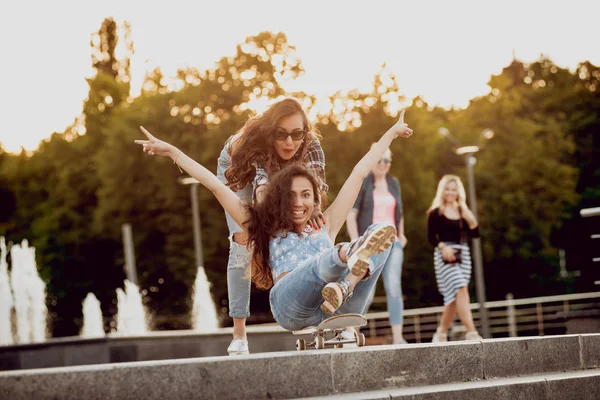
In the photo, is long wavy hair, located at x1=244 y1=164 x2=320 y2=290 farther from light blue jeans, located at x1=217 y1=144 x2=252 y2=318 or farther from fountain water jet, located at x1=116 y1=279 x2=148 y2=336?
fountain water jet, located at x1=116 y1=279 x2=148 y2=336

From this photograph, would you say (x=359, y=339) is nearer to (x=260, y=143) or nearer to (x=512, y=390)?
(x=512, y=390)

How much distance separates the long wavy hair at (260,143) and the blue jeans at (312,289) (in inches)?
38.0

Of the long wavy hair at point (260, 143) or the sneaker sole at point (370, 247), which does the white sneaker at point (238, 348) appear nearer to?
the long wavy hair at point (260, 143)

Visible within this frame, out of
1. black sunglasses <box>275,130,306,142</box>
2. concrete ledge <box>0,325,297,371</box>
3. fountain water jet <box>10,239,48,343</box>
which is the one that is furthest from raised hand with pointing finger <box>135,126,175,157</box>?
fountain water jet <box>10,239,48,343</box>

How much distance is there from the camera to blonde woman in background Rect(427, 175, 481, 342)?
11.6 meters

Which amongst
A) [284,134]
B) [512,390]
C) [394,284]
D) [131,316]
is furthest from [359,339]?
[131,316]

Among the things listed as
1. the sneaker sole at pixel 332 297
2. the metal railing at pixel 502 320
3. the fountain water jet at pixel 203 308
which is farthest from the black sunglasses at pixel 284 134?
the fountain water jet at pixel 203 308

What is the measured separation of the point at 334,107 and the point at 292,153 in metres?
37.1

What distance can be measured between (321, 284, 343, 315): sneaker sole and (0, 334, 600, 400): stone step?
34 centimetres

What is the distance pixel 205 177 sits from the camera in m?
6.47

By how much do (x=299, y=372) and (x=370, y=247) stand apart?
0.82m

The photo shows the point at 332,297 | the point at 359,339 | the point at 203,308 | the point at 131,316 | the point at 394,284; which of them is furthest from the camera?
the point at 203,308

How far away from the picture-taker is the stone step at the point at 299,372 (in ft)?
14.2

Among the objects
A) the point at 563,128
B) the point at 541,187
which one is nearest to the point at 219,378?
the point at 541,187
